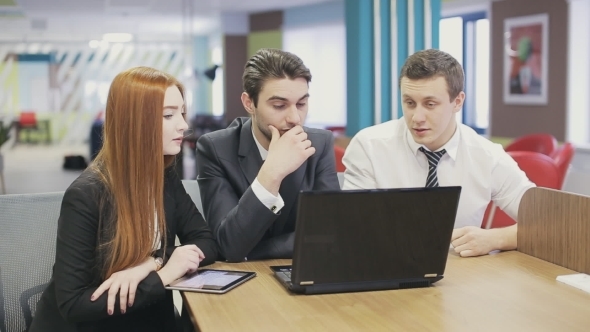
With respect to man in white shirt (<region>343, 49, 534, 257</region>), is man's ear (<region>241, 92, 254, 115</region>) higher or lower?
higher

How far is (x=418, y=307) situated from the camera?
160cm

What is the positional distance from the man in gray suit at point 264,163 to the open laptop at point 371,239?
33 centimetres

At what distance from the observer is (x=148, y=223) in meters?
1.86

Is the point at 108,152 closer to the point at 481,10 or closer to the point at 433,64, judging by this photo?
the point at 433,64

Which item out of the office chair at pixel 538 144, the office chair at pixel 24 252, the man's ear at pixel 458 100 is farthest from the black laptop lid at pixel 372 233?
the office chair at pixel 538 144

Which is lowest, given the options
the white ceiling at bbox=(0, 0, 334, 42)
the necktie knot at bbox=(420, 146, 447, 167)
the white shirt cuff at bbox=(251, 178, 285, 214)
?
the white shirt cuff at bbox=(251, 178, 285, 214)

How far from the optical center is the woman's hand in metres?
1.71

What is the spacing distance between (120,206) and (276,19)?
930 cm

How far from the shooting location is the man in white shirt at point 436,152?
236 centimetres

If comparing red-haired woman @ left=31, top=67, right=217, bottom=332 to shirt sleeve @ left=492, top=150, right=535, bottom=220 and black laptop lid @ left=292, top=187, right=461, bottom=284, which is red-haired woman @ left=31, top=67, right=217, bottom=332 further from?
shirt sleeve @ left=492, top=150, right=535, bottom=220

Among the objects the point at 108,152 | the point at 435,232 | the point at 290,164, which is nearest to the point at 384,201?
the point at 435,232

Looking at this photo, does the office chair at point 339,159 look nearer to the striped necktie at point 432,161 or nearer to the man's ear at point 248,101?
the striped necktie at point 432,161

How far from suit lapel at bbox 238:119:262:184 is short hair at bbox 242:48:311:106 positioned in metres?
0.14

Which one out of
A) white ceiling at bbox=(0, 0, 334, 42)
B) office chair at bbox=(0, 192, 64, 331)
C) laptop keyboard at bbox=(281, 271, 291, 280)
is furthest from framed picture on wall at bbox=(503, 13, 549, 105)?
office chair at bbox=(0, 192, 64, 331)
